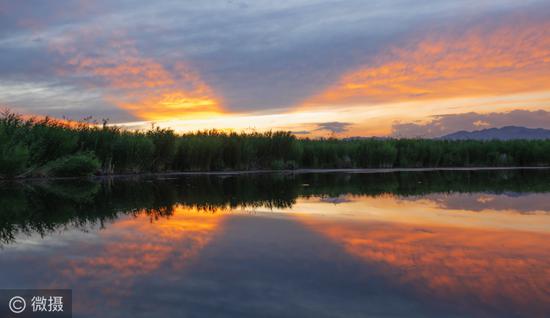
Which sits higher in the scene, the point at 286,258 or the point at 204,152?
the point at 204,152

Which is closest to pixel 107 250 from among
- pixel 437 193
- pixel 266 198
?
pixel 266 198

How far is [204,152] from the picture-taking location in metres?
28.4

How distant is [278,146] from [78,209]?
2026 centimetres

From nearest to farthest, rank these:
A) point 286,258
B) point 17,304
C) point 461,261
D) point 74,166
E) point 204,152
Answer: point 17,304
point 461,261
point 286,258
point 74,166
point 204,152

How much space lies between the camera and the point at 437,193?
14.3 meters

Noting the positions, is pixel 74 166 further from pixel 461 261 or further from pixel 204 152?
pixel 461 261

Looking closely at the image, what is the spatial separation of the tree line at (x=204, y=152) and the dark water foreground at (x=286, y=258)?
10.4m

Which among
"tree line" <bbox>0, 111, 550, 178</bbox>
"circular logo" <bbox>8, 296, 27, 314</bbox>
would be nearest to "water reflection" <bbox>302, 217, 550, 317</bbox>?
"circular logo" <bbox>8, 296, 27, 314</bbox>

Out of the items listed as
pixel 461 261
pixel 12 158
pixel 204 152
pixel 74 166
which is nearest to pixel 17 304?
pixel 461 261

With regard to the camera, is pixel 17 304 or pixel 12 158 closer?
pixel 17 304

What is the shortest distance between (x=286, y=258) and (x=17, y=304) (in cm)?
291

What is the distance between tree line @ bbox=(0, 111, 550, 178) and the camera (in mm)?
21406

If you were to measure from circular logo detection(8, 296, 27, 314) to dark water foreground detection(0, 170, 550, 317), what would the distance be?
42 cm

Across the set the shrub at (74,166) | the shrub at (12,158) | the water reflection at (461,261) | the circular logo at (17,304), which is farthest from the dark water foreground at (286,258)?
the shrub at (74,166)
